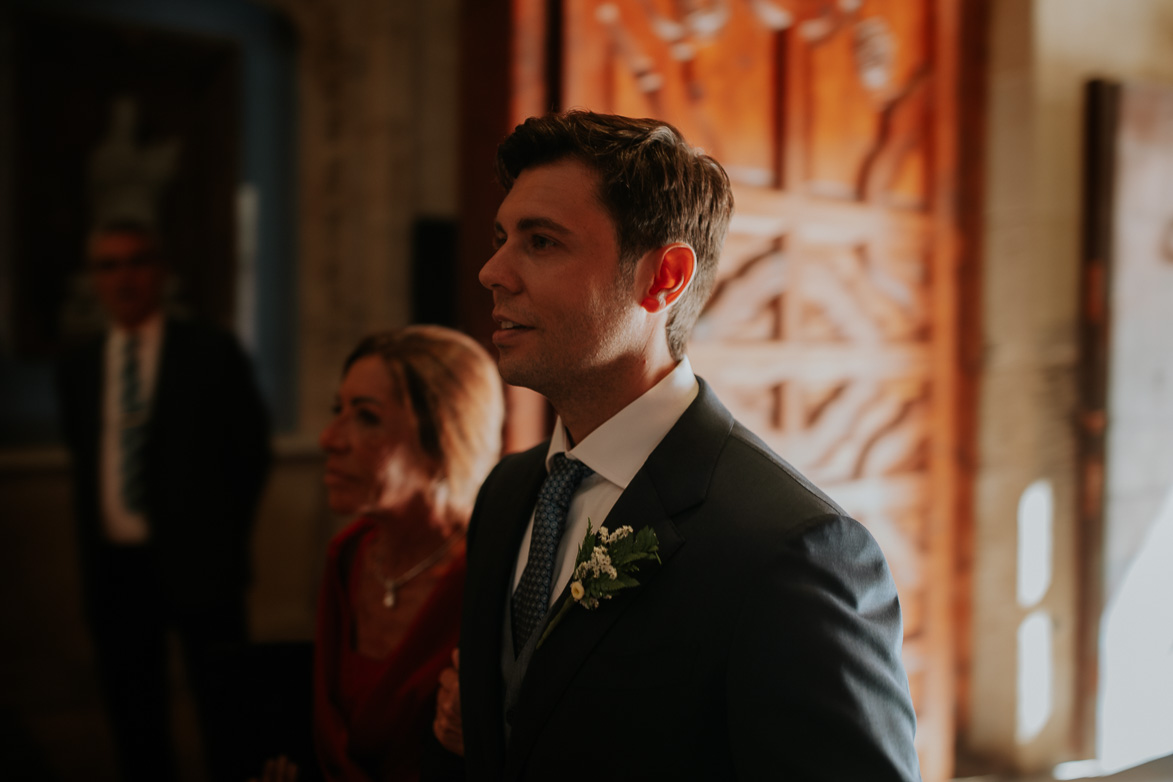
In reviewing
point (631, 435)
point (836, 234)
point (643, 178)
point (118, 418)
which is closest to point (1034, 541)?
point (836, 234)

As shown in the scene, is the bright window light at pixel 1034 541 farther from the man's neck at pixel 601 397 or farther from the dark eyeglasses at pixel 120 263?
the dark eyeglasses at pixel 120 263

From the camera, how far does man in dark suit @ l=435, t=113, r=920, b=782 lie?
1.07 meters

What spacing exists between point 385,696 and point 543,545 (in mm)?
588

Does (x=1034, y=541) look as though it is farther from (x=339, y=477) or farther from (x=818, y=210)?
(x=339, y=477)

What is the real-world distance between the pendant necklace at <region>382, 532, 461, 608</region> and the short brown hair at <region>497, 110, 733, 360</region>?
0.79m

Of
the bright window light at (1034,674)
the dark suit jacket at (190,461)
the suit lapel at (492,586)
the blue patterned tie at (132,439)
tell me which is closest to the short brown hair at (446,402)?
the suit lapel at (492,586)

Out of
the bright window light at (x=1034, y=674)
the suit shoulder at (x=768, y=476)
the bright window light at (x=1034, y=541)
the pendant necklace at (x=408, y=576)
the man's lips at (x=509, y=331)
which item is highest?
the man's lips at (x=509, y=331)

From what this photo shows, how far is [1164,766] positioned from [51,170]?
18.8 feet

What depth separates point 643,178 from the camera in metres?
1.33

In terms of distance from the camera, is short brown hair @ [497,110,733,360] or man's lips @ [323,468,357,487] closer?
short brown hair @ [497,110,733,360]

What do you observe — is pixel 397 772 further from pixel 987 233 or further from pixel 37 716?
pixel 37 716

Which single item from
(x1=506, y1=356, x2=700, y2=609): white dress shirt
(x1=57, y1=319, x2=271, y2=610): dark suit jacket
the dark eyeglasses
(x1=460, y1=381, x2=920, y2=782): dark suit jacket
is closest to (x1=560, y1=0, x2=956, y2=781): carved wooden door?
(x1=506, y1=356, x2=700, y2=609): white dress shirt

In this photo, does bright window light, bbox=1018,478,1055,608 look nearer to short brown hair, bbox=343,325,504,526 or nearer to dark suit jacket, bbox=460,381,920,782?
short brown hair, bbox=343,325,504,526

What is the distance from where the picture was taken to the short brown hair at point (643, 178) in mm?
1337
